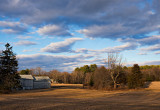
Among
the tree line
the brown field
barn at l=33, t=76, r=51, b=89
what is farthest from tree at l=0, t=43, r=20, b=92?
barn at l=33, t=76, r=51, b=89

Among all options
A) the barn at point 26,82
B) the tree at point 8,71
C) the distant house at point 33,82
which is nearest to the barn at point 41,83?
the distant house at point 33,82

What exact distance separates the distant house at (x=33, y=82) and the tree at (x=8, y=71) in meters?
11.2

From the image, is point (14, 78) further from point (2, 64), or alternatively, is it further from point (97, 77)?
point (97, 77)

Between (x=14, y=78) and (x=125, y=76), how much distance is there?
34.7 m

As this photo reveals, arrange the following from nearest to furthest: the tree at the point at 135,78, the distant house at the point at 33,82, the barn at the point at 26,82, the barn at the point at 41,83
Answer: the tree at the point at 135,78
the barn at the point at 26,82
the distant house at the point at 33,82
the barn at the point at 41,83

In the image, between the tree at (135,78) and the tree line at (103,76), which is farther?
the tree at (135,78)

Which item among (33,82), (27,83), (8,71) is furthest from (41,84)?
(8,71)

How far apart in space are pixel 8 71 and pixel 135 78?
3460 centimetres

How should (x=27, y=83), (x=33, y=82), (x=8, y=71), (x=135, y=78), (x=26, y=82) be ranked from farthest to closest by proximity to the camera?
1. (x=33, y=82)
2. (x=27, y=83)
3. (x=26, y=82)
4. (x=135, y=78)
5. (x=8, y=71)

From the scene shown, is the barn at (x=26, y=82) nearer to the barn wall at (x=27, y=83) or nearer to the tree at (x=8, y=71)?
the barn wall at (x=27, y=83)

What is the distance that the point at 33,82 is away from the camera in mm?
53594

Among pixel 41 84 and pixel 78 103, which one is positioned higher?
pixel 78 103

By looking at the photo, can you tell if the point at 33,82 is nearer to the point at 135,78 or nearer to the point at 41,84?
the point at 41,84

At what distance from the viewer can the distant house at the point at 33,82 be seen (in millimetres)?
51144
